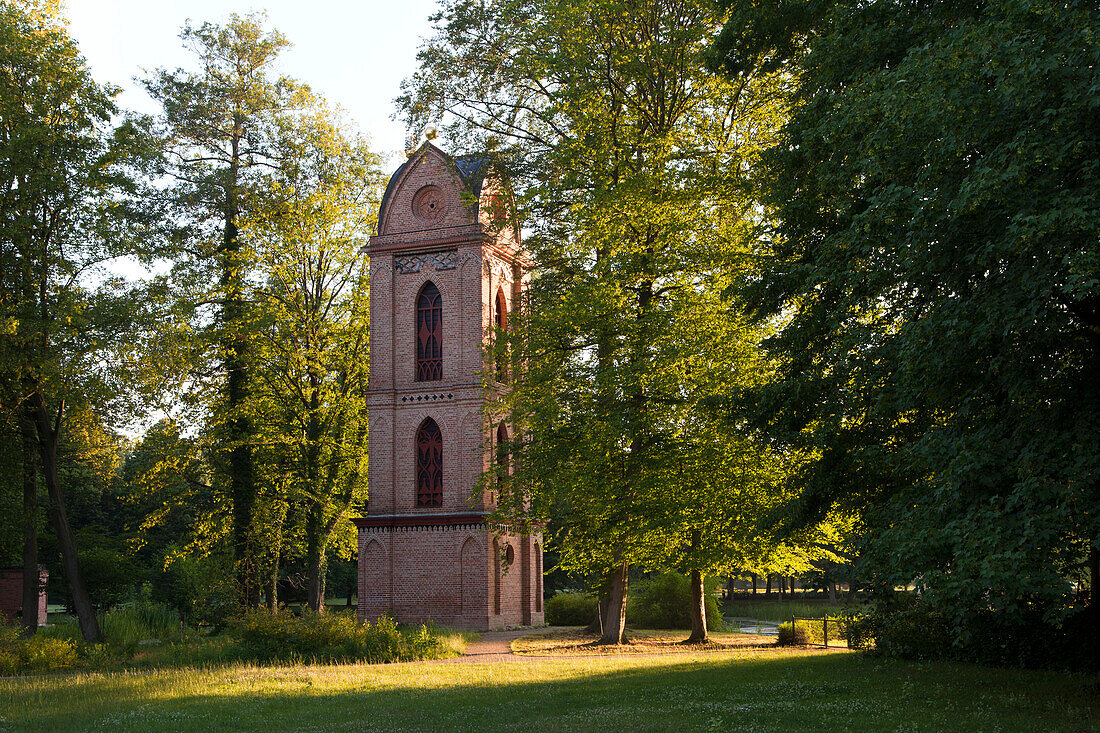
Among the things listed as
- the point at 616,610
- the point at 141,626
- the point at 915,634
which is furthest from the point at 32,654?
the point at 915,634

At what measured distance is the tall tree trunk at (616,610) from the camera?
22.7 meters

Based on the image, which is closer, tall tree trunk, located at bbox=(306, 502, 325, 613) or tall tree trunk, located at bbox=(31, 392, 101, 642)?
tall tree trunk, located at bbox=(31, 392, 101, 642)

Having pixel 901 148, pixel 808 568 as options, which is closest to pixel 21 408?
pixel 808 568

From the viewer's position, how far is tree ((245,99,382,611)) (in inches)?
1262

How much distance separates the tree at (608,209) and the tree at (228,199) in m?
10.4

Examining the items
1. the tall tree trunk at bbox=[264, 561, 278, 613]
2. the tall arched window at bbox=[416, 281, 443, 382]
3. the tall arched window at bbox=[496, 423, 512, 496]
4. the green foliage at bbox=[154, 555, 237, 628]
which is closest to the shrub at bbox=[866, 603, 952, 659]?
the tall arched window at bbox=[496, 423, 512, 496]

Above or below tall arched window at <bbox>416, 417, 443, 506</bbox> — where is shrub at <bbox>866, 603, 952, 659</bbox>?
below

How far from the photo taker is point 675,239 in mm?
20875

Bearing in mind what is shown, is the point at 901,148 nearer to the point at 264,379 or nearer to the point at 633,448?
the point at 633,448

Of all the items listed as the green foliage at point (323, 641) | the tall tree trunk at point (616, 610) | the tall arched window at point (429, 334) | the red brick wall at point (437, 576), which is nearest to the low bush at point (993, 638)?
the tall tree trunk at point (616, 610)

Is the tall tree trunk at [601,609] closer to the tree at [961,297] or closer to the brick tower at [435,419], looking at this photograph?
the brick tower at [435,419]

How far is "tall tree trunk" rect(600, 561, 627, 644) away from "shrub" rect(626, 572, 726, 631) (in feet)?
25.1

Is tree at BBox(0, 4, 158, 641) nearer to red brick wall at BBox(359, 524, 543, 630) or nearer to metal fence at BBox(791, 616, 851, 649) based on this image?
red brick wall at BBox(359, 524, 543, 630)

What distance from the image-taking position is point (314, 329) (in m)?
32.8
